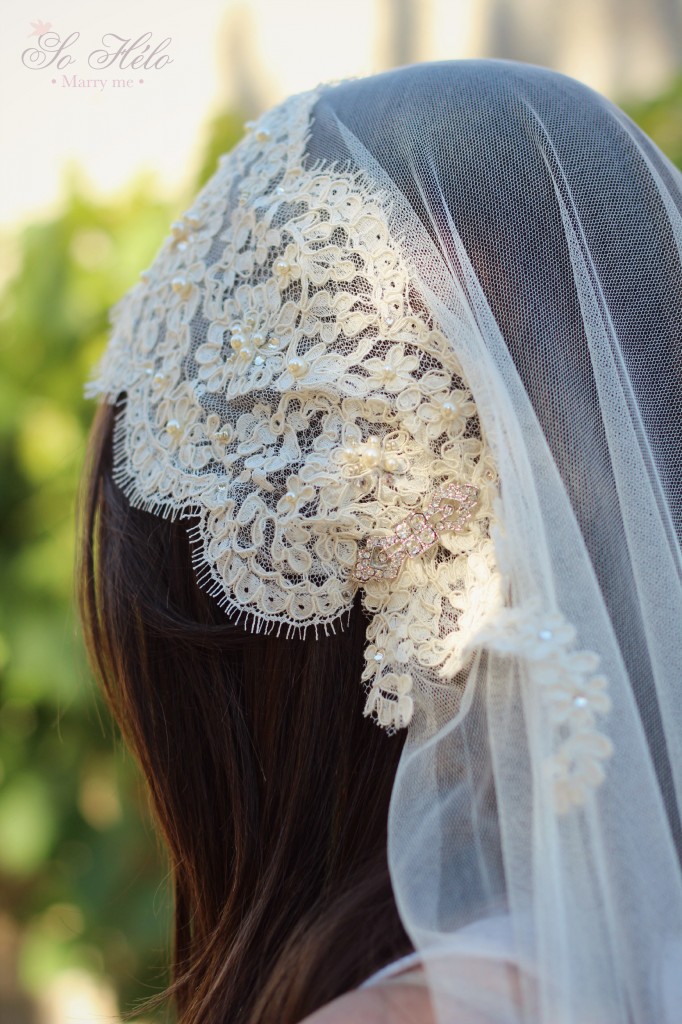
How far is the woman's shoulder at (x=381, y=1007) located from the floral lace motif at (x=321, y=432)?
0.23 m

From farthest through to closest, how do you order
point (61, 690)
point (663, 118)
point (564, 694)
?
point (61, 690) → point (663, 118) → point (564, 694)

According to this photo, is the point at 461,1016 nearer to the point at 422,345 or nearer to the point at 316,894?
the point at 316,894

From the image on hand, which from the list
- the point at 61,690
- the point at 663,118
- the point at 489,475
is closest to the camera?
the point at 489,475

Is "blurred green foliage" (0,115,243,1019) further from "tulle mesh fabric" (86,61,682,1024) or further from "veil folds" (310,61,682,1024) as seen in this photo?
"veil folds" (310,61,682,1024)

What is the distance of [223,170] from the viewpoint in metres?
1.18

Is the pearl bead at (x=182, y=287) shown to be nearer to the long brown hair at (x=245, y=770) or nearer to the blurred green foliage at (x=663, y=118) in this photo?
the long brown hair at (x=245, y=770)

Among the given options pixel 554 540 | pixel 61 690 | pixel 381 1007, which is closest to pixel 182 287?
pixel 554 540

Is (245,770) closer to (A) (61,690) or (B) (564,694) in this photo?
(B) (564,694)

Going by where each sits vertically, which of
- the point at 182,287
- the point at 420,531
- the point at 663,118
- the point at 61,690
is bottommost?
the point at 61,690

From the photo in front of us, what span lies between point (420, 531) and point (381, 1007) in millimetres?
417

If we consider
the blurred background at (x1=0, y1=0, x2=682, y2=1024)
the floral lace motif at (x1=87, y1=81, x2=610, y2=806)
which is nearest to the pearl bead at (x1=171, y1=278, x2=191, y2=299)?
the floral lace motif at (x1=87, y1=81, x2=610, y2=806)

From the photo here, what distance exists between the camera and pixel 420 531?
89cm

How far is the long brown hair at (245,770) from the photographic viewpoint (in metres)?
0.85

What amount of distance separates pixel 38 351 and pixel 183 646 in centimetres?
135
